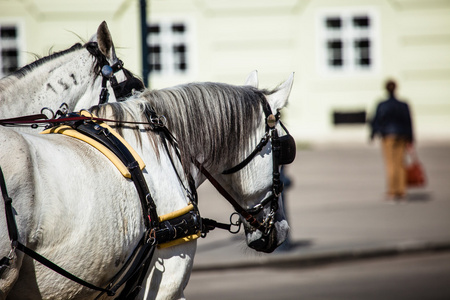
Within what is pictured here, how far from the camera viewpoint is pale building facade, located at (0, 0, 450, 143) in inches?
794

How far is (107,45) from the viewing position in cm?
413

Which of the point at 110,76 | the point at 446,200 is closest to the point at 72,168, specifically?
the point at 110,76

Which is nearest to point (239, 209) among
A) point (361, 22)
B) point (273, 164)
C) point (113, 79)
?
point (273, 164)

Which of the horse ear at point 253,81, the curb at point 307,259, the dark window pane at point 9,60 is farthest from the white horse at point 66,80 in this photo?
the dark window pane at point 9,60

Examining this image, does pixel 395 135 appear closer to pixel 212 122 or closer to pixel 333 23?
pixel 212 122

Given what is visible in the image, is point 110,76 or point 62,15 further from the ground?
point 62,15

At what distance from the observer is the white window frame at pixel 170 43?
67.5 ft

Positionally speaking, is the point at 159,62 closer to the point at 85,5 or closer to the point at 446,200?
the point at 85,5

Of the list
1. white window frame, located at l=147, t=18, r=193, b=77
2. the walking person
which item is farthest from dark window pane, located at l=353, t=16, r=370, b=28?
the walking person

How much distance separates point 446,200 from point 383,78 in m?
9.59

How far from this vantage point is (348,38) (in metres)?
20.7

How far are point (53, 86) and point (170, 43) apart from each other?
1694 cm

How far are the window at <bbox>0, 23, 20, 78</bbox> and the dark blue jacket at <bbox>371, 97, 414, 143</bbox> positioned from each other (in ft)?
43.8

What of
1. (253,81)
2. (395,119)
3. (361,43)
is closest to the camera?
(253,81)
